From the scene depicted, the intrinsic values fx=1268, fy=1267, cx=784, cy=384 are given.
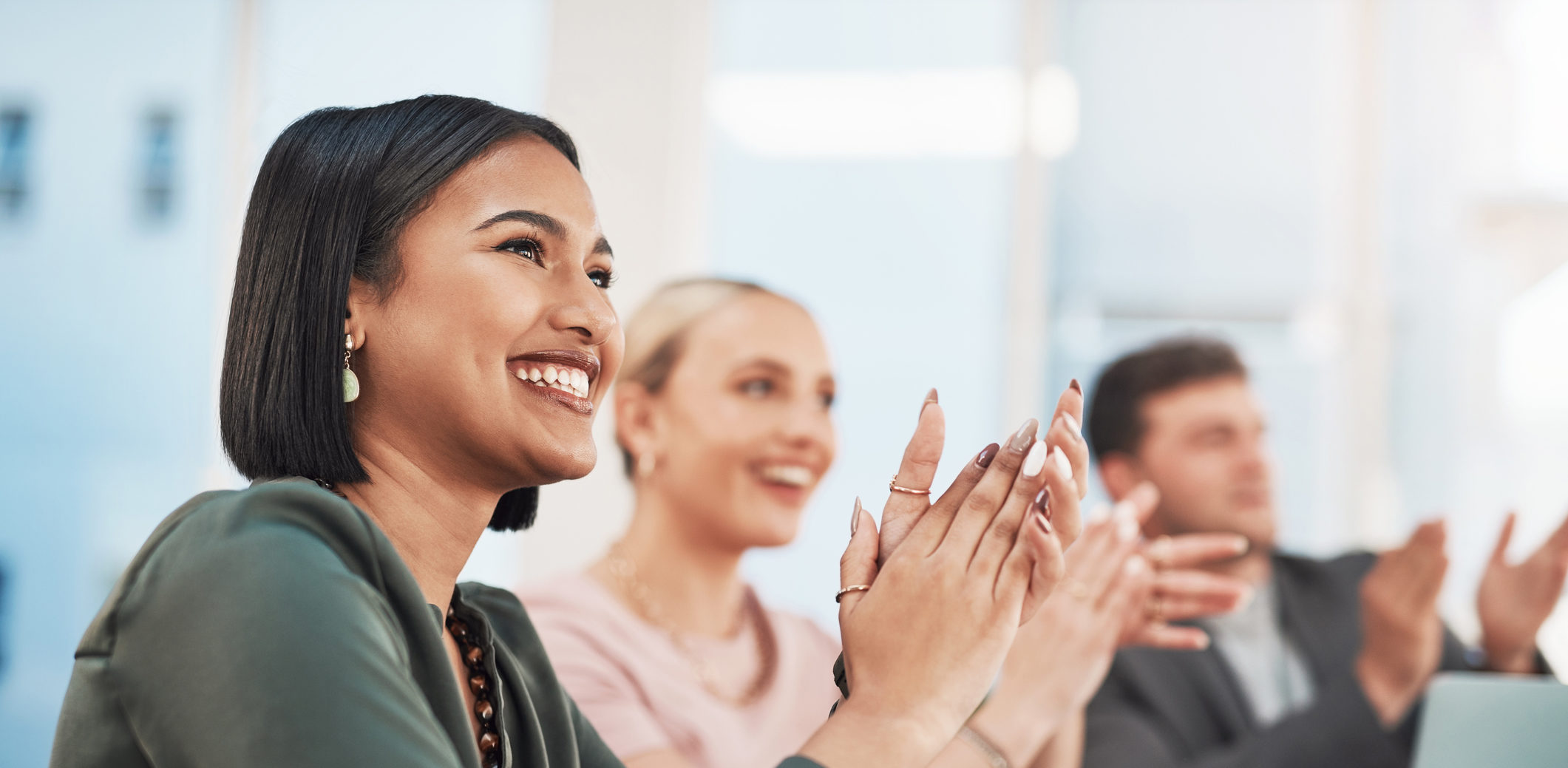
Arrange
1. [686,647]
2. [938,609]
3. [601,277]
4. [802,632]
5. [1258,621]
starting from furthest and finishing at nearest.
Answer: [1258,621], [802,632], [686,647], [601,277], [938,609]

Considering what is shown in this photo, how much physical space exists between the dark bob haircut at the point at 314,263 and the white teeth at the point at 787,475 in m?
→ 1.07

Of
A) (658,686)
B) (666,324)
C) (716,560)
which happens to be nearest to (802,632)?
(716,560)

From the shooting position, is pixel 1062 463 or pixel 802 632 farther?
pixel 802 632

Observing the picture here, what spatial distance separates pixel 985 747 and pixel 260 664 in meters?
1.10

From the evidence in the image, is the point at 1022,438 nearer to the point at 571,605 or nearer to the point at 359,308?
the point at 359,308

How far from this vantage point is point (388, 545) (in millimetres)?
882

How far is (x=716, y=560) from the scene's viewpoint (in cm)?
211

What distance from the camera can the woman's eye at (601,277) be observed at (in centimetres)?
121

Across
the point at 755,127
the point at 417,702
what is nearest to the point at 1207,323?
the point at 755,127

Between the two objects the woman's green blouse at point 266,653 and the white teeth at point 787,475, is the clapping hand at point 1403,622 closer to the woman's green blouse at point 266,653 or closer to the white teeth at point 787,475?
the white teeth at point 787,475

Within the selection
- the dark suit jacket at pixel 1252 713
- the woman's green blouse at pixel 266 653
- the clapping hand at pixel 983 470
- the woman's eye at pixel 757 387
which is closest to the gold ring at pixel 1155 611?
the dark suit jacket at pixel 1252 713

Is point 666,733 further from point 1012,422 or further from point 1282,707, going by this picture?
point 1012,422

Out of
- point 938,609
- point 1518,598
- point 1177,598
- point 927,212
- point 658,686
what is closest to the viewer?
point 938,609

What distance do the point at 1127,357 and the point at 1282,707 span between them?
2.84 ft
